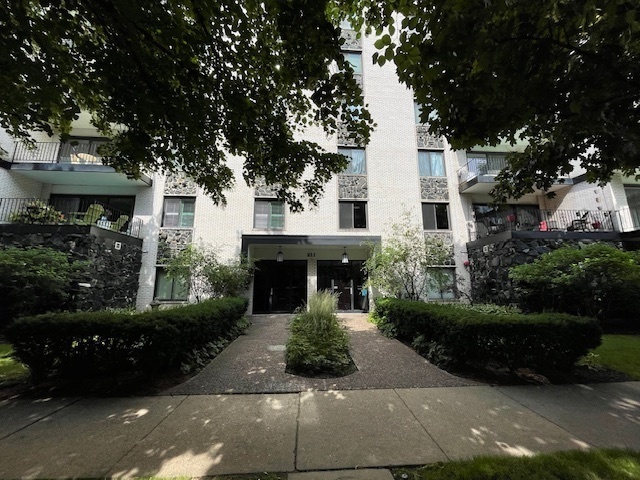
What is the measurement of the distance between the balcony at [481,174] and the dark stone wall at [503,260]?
314 centimetres

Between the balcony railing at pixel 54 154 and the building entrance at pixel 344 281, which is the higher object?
the balcony railing at pixel 54 154

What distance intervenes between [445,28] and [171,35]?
3499 mm

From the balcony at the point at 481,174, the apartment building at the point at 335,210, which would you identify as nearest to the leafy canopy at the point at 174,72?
the apartment building at the point at 335,210

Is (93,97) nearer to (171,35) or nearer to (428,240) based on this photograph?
(171,35)

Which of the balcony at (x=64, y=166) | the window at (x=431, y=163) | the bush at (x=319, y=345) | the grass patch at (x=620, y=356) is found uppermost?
the window at (x=431, y=163)

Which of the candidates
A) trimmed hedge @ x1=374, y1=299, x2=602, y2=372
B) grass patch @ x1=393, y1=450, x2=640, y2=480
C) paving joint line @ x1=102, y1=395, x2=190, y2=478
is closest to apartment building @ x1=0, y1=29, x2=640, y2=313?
trimmed hedge @ x1=374, y1=299, x2=602, y2=372

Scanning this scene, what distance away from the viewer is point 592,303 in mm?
9375

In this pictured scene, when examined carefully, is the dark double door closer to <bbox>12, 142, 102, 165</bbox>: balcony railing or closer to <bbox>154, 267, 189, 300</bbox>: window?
<bbox>154, 267, 189, 300</bbox>: window

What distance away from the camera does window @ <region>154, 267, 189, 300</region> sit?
40.8 feet

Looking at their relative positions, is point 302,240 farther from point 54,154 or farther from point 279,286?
point 54,154

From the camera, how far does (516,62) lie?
321 cm

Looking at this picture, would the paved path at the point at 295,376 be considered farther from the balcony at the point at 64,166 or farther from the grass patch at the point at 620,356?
the balcony at the point at 64,166

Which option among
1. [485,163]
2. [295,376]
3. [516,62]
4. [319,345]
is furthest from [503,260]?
[295,376]

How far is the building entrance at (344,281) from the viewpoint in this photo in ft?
45.5
